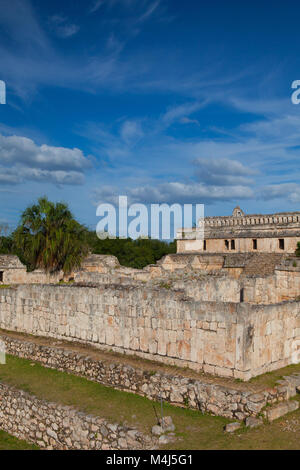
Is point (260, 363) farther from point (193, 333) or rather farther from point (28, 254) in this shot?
point (28, 254)

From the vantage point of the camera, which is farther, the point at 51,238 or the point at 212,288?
the point at 51,238

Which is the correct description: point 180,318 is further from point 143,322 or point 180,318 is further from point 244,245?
point 244,245

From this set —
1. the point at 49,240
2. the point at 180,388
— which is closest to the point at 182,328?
the point at 180,388

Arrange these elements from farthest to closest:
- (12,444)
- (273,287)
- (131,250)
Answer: (131,250) < (273,287) < (12,444)

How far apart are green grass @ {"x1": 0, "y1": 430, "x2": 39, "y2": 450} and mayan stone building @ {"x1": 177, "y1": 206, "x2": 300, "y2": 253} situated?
71.2 feet

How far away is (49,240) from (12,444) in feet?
Result: 64.7

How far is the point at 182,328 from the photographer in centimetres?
955

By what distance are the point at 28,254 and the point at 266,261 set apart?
1606 centimetres

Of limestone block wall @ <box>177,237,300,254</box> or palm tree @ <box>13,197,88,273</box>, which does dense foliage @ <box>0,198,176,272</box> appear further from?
limestone block wall @ <box>177,237,300,254</box>

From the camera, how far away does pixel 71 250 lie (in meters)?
28.6

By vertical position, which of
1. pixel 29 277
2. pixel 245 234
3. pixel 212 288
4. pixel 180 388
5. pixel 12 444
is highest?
pixel 245 234

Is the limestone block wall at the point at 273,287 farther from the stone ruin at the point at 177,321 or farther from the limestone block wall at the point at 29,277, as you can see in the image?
the limestone block wall at the point at 29,277

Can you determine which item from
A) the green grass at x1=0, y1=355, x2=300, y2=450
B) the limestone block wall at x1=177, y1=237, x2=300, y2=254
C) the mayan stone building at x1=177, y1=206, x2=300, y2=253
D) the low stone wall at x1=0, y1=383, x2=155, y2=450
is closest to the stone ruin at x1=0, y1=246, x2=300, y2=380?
the green grass at x1=0, y1=355, x2=300, y2=450
